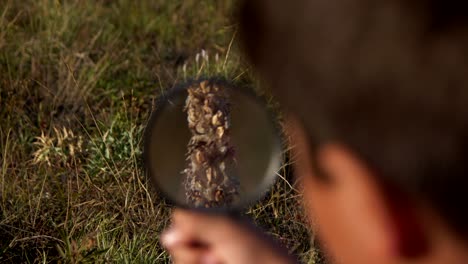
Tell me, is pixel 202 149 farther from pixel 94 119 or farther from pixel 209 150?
pixel 94 119

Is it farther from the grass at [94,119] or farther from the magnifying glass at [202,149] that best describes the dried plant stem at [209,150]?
the grass at [94,119]

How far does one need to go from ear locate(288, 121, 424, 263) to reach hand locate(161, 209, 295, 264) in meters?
0.22

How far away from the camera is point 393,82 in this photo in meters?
0.98

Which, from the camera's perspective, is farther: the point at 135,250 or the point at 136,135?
the point at 136,135

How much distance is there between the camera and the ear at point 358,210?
102cm

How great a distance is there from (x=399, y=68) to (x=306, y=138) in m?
0.17

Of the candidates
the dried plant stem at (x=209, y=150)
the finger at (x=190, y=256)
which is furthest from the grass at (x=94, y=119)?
the finger at (x=190, y=256)

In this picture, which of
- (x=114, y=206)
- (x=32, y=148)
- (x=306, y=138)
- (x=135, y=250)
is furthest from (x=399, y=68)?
(x=32, y=148)

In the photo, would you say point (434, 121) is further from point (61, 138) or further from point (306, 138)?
point (61, 138)

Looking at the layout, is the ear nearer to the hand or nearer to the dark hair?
the dark hair

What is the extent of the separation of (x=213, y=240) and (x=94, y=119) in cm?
172

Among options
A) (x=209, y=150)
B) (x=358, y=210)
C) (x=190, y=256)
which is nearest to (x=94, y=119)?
(x=209, y=150)

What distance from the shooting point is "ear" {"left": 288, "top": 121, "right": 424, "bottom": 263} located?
3.34ft

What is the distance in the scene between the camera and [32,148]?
360cm
